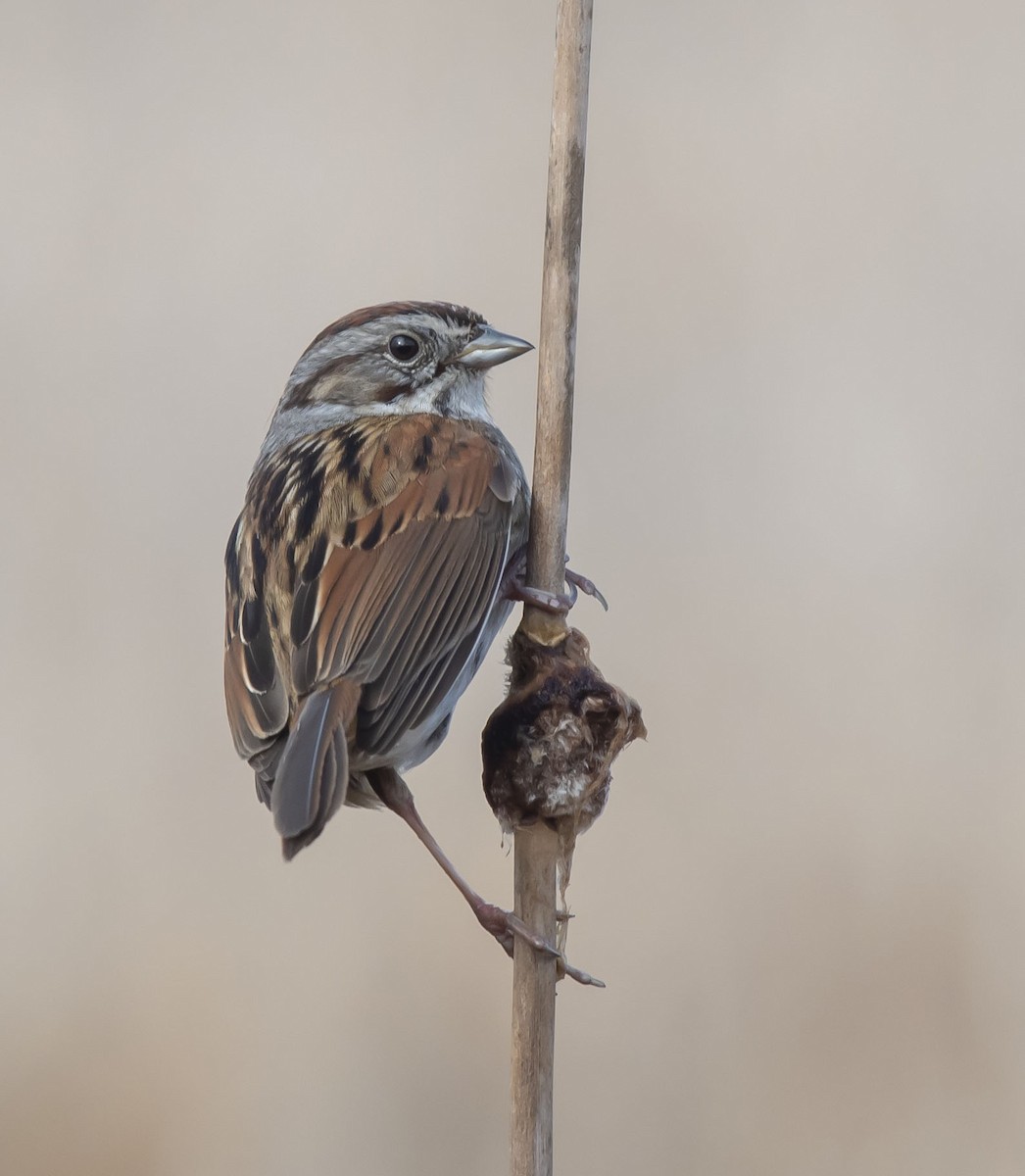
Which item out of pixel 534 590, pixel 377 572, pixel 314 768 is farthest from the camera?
pixel 377 572

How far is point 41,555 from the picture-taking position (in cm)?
429

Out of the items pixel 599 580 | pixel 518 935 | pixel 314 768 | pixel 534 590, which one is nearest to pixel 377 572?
pixel 534 590

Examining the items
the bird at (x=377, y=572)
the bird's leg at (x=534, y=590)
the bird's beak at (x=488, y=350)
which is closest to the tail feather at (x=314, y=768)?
the bird at (x=377, y=572)

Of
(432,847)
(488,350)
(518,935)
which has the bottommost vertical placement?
(518,935)

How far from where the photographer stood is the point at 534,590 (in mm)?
2848

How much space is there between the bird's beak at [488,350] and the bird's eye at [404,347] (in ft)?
0.35

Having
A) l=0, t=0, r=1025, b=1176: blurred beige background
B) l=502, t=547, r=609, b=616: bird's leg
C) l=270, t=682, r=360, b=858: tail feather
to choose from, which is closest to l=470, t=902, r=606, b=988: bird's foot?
l=270, t=682, r=360, b=858: tail feather

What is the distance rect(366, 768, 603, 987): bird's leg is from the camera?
9.30ft

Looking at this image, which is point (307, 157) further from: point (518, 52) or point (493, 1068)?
point (493, 1068)

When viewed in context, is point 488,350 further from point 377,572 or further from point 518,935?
point 518,935

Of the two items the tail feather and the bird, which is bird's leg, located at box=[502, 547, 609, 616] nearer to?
the bird

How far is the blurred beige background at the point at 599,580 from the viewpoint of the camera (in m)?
3.82

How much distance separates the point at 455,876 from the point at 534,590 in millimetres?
659

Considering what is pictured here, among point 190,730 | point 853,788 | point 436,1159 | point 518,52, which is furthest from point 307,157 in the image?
point 436,1159
